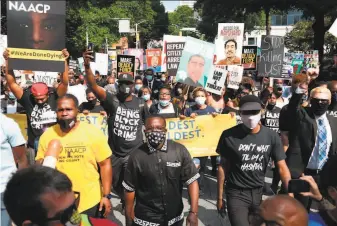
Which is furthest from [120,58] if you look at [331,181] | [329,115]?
[331,181]

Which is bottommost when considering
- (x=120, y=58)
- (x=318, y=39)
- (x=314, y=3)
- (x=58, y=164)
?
(x=58, y=164)

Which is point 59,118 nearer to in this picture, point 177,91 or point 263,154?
point 263,154

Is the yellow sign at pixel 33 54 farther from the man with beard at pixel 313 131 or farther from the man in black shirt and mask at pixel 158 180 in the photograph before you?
the man with beard at pixel 313 131

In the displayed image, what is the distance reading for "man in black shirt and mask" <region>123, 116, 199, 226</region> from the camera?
3.89 metres

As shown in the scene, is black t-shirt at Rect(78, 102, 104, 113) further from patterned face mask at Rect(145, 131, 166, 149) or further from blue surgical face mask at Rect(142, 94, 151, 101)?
patterned face mask at Rect(145, 131, 166, 149)

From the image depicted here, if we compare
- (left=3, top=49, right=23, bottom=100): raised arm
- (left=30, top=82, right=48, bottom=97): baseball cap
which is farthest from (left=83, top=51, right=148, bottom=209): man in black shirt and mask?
(left=3, top=49, right=23, bottom=100): raised arm

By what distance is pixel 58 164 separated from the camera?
386 centimetres

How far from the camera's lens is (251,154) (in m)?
4.25

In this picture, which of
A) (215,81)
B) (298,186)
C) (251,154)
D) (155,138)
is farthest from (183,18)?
(298,186)

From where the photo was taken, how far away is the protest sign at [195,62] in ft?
29.1

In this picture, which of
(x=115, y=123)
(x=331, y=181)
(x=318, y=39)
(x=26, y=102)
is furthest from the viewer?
(x=318, y=39)

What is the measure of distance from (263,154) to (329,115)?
1.11 metres

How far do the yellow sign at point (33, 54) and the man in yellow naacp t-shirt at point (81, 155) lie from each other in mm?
592

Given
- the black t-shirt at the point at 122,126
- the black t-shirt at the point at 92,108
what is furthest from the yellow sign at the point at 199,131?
the black t-shirt at the point at 122,126
